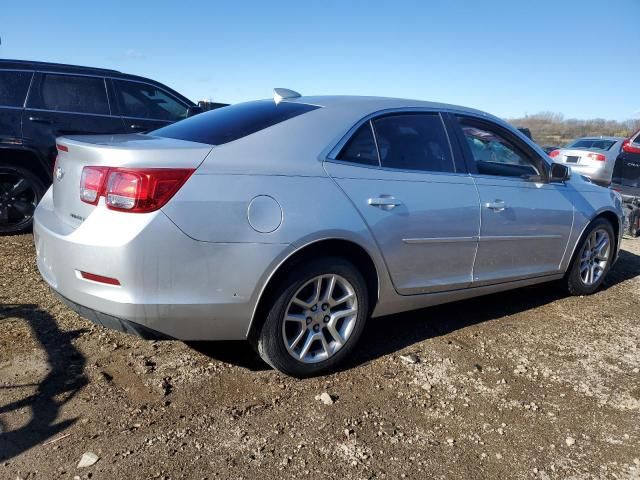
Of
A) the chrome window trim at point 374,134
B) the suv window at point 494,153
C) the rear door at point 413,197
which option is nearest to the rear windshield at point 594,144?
the suv window at point 494,153

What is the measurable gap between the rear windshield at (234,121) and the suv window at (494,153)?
1347 millimetres

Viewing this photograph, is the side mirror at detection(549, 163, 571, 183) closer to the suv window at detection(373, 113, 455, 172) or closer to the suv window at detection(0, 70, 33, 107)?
the suv window at detection(373, 113, 455, 172)

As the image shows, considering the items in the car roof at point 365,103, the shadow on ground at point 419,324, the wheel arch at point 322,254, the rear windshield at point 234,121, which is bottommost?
the shadow on ground at point 419,324

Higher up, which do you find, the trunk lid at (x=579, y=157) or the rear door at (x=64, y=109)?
the rear door at (x=64, y=109)

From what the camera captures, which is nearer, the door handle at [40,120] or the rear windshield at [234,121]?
the rear windshield at [234,121]

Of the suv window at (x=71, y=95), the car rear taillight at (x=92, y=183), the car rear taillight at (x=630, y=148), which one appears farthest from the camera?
the car rear taillight at (x=630, y=148)

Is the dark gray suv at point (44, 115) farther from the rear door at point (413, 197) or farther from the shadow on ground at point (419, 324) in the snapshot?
the rear door at point (413, 197)

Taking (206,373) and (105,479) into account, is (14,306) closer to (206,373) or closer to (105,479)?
(206,373)

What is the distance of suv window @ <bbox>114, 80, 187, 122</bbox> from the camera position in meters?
6.53

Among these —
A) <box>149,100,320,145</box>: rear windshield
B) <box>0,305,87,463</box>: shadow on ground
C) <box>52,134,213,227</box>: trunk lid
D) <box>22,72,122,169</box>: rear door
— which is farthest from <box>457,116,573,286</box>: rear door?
<box>22,72,122,169</box>: rear door

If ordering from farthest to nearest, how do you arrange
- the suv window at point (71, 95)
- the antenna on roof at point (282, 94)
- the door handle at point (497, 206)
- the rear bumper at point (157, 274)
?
the suv window at point (71, 95), the door handle at point (497, 206), the antenna on roof at point (282, 94), the rear bumper at point (157, 274)

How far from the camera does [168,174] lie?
2.68m

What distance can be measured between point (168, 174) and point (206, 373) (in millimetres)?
1205

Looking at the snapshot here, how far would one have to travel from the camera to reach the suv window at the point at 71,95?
6.01 meters
